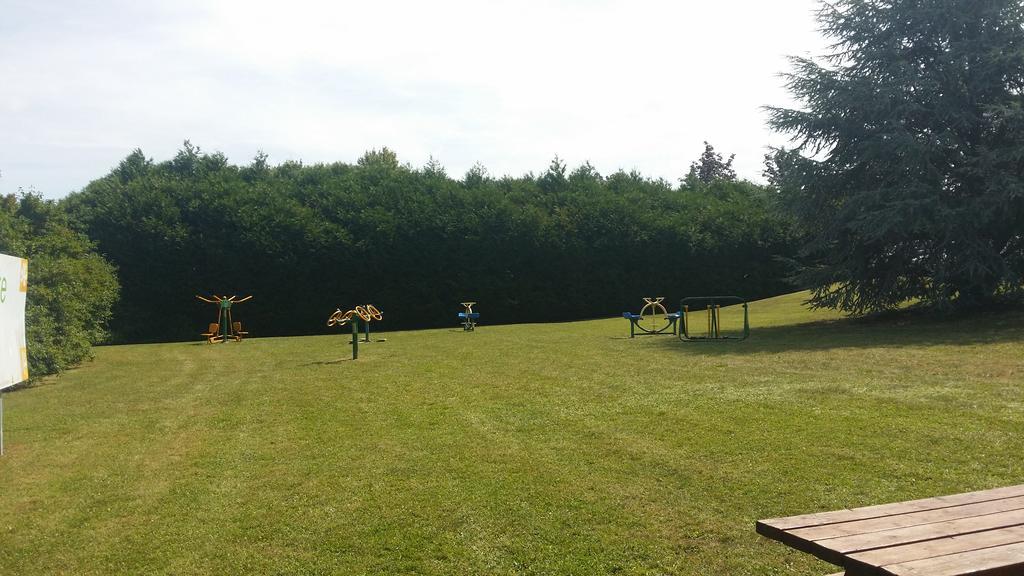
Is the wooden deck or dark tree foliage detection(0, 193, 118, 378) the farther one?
dark tree foliage detection(0, 193, 118, 378)

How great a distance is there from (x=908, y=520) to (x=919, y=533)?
17 cm

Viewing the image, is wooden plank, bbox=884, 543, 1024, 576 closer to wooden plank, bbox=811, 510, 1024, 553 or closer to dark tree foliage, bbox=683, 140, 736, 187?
wooden plank, bbox=811, 510, 1024, 553

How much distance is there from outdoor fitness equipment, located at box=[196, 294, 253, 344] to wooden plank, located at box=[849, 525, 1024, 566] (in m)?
16.7

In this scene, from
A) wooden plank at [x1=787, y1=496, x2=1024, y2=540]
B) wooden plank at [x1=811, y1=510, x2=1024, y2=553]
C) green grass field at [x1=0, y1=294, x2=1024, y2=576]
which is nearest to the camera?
wooden plank at [x1=811, y1=510, x2=1024, y2=553]

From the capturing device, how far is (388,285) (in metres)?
20.5

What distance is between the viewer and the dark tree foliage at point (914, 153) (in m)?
14.7

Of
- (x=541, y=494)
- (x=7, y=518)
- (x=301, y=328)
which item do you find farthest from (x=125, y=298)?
(x=541, y=494)

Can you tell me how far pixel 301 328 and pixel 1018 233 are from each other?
55.9 ft

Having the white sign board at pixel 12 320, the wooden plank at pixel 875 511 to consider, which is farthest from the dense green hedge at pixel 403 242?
the wooden plank at pixel 875 511

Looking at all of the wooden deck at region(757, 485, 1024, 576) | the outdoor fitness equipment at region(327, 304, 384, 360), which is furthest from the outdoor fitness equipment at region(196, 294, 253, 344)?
the wooden deck at region(757, 485, 1024, 576)

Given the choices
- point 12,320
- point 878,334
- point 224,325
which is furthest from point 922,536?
point 224,325

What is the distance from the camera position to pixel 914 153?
48.8 feet

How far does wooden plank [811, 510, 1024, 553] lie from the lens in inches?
91.4

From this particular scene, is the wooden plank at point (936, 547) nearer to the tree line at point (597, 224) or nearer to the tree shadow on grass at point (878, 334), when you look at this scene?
the tree shadow on grass at point (878, 334)
